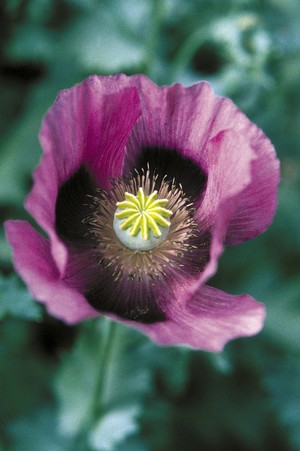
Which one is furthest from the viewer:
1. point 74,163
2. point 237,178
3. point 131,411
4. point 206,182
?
point 131,411

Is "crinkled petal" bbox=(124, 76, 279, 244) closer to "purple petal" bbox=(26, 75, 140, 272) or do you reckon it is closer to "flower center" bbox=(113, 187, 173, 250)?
"purple petal" bbox=(26, 75, 140, 272)

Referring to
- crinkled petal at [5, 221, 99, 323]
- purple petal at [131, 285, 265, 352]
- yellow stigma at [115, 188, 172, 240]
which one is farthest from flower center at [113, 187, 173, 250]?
crinkled petal at [5, 221, 99, 323]

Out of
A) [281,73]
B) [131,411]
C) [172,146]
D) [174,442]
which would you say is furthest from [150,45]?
[174,442]

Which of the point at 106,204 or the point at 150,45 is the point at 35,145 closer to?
the point at 150,45

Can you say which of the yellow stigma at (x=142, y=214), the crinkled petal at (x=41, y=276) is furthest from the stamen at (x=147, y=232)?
the crinkled petal at (x=41, y=276)

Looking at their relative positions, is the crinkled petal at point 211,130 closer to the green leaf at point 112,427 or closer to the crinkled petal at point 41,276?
the crinkled petal at point 41,276

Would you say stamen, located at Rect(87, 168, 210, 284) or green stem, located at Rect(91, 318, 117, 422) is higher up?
stamen, located at Rect(87, 168, 210, 284)
